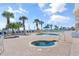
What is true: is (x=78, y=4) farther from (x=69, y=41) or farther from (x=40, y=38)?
(x=40, y=38)

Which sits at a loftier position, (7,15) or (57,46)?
(7,15)

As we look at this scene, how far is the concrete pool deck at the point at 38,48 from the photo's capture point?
205cm

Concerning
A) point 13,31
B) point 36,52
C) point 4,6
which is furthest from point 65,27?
point 4,6

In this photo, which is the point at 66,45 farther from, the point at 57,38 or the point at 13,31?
the point at 13,31

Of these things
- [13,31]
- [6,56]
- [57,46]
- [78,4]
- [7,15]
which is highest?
[78,4]

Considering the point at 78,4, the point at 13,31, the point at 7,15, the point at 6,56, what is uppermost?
the point at 78,4

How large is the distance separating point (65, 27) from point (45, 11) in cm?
32

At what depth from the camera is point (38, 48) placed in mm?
2055

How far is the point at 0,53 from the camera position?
2090 mm

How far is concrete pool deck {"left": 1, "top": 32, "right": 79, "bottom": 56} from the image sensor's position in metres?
2.05

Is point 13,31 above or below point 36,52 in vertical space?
above

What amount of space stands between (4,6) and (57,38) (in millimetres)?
787

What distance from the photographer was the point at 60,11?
2.08 meters

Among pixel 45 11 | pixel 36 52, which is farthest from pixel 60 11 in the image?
pixel 36 52
